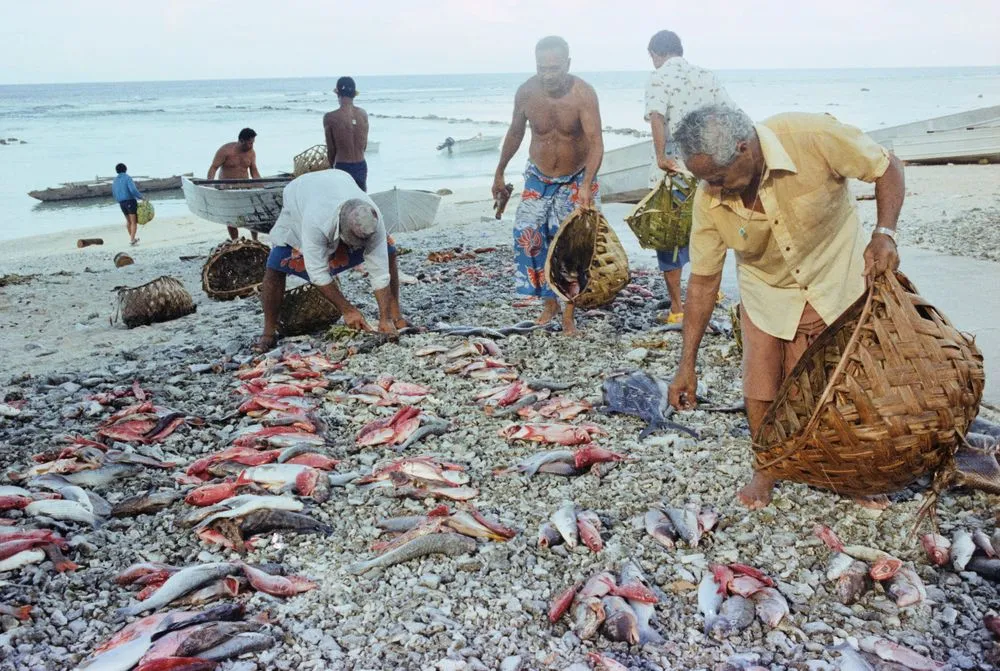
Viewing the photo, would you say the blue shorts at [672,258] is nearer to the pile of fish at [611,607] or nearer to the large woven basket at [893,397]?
the large woven basket at [893,397]

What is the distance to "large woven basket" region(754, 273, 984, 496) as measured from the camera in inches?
118

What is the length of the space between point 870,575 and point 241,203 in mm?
9695

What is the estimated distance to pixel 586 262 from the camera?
271 inches

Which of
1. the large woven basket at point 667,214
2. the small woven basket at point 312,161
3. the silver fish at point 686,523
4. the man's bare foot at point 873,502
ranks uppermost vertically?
the small woven basket at point 312,161

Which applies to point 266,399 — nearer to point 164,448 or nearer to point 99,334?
point 164,448

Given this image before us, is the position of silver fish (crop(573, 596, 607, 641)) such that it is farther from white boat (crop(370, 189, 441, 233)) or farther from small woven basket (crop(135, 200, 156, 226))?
small woven basket (crop(135, 200, 156, 226))

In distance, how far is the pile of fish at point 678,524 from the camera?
146 inches

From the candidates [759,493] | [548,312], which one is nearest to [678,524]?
[759,493]

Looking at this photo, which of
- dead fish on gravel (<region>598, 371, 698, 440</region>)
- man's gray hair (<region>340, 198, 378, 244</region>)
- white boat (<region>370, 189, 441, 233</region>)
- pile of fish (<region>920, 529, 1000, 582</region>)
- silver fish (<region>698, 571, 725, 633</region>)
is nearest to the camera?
silver fish (<region>698, 571, 725, 633</region>)

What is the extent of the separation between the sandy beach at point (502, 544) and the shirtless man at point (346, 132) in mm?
3456

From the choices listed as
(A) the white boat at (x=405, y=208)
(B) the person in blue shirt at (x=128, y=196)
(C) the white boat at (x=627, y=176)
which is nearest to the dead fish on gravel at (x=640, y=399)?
(A) the white boat at (x=405, y=208)

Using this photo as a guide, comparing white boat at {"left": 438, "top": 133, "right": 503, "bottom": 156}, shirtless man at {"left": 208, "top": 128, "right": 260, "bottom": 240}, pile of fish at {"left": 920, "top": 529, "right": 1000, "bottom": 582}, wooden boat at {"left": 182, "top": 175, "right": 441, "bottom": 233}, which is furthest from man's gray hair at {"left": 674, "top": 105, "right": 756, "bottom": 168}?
white boat at {"left": 438, "top": 133, "right": 503, "bottom": 156}

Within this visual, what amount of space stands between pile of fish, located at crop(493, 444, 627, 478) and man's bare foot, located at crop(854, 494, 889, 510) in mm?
1209

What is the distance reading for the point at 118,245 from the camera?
50.2 feet
